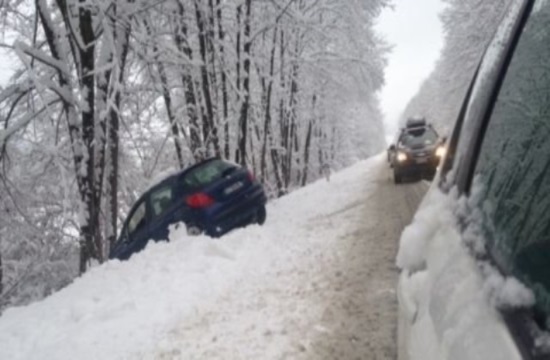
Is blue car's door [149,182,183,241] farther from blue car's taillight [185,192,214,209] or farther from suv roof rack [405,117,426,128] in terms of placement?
suv roof rack [405,117,426,128]

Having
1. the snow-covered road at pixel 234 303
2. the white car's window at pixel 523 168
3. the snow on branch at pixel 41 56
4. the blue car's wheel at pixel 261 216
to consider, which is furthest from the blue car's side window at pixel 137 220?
the white car's window at pixel 523 168

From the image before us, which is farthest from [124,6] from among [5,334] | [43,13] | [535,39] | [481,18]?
[481,18]

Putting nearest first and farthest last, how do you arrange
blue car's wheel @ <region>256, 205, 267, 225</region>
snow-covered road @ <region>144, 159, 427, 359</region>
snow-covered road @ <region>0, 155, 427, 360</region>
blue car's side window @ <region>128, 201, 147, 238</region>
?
snow-covered road @ <region>144, 159, 427, 359</region> → snow-covered road @ <region>0, 155, 427, 360</region> → blue car's side window @ <region>128, 201, 147, 238</region> → blue car's wheel @ <region>256, 205, 267, 225</region>

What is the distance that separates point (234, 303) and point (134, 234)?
525cm

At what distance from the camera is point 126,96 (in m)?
13.3

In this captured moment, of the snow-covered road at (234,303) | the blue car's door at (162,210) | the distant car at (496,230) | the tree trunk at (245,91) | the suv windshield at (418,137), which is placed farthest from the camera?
the suv windshield at (418,137)

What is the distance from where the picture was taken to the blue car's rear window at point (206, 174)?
10.6 metres

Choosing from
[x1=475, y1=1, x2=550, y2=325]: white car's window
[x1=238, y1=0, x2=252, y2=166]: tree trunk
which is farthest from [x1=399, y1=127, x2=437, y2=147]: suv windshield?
[x1=475, y1=1, x2=550, y2=325]: white car's window

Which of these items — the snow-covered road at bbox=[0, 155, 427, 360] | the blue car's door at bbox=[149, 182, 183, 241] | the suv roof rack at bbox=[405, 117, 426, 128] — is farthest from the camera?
the suv roof rack at bbox=[405, 117, 426, 128]

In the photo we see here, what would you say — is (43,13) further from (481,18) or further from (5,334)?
(481,18)

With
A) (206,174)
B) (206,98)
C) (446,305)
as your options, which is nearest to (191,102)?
(206,98)

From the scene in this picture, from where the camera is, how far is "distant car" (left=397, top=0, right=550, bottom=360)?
3.58 feet

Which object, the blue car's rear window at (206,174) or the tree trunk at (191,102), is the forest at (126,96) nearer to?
the tree trunk at (191,102)

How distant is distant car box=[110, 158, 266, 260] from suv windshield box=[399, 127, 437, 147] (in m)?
7.73
